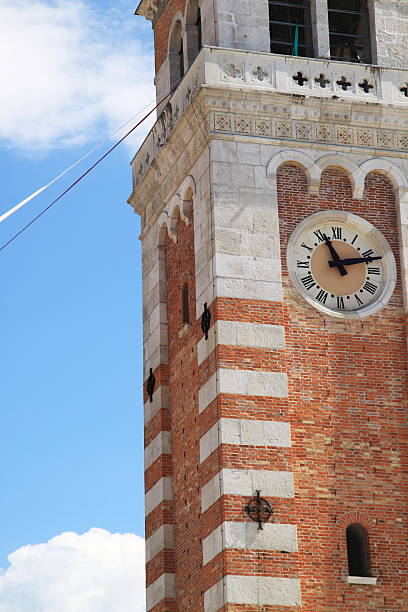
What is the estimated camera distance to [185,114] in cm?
3962

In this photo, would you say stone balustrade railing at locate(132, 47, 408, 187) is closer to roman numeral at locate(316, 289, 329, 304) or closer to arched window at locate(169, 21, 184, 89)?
arched window at locate(169, 21, 184, 89)

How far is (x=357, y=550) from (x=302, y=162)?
892cm

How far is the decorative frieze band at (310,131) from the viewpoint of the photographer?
3900 cm

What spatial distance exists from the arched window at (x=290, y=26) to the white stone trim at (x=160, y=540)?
11.8m


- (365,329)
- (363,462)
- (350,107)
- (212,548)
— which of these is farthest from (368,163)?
(212,548)

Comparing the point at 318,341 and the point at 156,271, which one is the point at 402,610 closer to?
the point at 318,341

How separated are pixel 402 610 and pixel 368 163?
10.4 meters

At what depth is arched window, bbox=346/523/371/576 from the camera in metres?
36.1

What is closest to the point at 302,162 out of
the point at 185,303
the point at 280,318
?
the point at 280,318

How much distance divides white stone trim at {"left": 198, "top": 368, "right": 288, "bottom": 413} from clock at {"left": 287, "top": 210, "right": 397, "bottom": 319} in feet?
7.22

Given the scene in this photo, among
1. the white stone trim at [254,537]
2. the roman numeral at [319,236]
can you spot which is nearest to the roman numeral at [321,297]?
the roman numeral at [319,236]

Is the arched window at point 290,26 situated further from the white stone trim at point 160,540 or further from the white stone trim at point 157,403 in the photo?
the white stone trim at point 160,540

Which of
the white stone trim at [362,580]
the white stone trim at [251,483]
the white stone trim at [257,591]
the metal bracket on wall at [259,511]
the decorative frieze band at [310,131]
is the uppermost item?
the decorative frieze band at [310,131]

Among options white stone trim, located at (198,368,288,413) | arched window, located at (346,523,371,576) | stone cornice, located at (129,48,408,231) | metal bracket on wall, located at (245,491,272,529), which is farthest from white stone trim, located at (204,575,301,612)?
stone cornice, located at (129,48,408,231)
